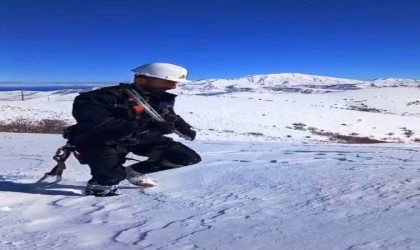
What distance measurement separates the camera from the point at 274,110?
32.3 m

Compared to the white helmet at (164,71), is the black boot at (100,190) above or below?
below

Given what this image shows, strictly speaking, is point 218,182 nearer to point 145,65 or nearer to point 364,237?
point 145,65

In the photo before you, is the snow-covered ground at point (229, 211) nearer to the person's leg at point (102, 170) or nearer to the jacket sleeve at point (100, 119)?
the person's leg at point (102, 170)

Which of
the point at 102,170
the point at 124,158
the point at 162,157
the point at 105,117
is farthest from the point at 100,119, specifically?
the point at 162,157

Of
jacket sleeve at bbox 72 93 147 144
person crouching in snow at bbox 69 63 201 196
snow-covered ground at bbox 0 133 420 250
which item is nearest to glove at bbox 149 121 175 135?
person crouching in snow at bbox 69 63 201 196

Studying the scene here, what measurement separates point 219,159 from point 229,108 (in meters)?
26.0

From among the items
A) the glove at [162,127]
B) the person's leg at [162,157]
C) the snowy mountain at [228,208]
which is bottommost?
the snowy mountain at [228,208]

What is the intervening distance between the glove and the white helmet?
1.31 ft

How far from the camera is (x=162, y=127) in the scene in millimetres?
3838

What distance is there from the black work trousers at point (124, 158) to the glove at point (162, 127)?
36cm

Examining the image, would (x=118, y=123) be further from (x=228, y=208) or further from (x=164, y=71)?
(x=228, y=208)

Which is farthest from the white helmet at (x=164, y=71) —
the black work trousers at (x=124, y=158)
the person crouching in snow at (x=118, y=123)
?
the black work trousers at (x=124, y=158)

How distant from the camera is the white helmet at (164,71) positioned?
3.83 m

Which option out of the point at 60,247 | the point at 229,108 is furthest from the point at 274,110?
the point at 60,247
